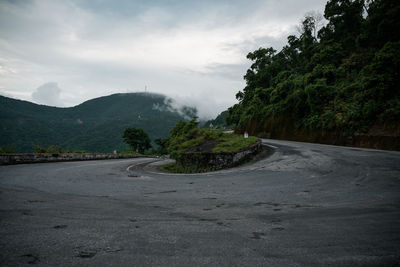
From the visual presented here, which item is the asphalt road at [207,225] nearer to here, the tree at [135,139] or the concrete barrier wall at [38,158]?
the concrete barrier wall at [38,158]

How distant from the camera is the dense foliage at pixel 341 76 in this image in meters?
14.6

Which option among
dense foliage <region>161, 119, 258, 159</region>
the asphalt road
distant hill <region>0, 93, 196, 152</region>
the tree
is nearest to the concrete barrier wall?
the asphalt road

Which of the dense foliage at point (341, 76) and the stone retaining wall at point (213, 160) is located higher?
the dense foliage at point (341, 76)

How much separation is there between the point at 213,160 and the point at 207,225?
24.5ft

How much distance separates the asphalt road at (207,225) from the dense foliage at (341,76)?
12672 millimetres

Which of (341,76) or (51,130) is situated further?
(51,130)

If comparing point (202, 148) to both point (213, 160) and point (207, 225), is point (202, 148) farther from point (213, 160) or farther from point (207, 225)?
point (207, 225)

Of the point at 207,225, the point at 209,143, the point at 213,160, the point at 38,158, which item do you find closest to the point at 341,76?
the point at 209,143

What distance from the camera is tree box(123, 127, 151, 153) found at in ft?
233

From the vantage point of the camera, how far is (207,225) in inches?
123

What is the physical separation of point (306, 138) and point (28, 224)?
2270cm

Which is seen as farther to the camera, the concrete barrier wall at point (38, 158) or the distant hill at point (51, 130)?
the distant hill at point (51, 130)

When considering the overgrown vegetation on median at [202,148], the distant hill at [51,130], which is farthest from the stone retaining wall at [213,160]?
the distant hill at [51,130]

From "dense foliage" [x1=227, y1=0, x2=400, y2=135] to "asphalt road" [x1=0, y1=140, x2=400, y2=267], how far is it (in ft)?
41.6
